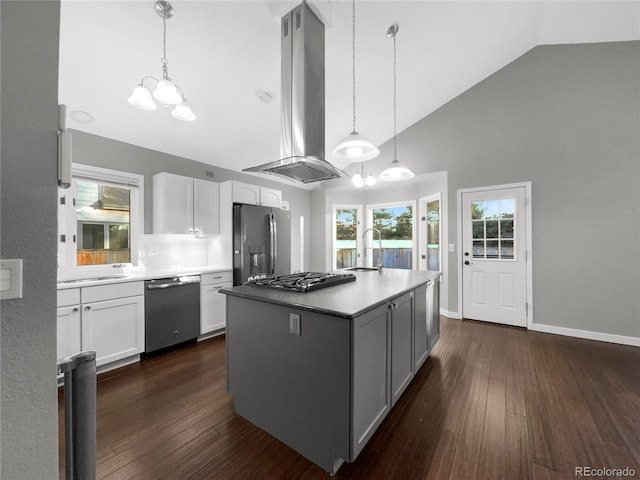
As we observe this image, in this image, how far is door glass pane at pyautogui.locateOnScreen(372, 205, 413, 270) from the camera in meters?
5.16

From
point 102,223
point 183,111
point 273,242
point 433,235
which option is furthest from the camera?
point 433,235

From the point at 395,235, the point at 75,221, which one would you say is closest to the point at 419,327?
the point at 395,235

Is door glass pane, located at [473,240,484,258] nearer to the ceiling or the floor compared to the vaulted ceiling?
nearer to the floor

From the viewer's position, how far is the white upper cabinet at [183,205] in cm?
319

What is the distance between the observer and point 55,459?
27.0 inches

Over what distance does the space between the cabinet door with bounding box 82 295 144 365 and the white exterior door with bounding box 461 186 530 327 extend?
426 centimetres

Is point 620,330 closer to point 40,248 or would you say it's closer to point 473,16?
point 473,16

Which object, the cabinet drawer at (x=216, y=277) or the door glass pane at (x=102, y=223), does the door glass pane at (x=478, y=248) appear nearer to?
the cabinet drawer at (x=216, y=277)

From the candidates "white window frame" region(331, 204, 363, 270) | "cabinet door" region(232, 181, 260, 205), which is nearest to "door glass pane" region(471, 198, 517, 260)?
"white window frame" region(331, 204, 363, 270)

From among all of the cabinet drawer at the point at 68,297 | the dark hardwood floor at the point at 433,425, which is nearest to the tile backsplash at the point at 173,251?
the cabinet drawer at the point at 68,297

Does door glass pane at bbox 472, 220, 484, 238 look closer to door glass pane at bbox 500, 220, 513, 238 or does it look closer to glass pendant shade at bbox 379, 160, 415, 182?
door glass pane at bbox 500, 220, 513, 238

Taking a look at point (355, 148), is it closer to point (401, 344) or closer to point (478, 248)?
point (401, 344)

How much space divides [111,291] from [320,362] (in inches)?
86.4

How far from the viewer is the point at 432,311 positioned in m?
2.76
